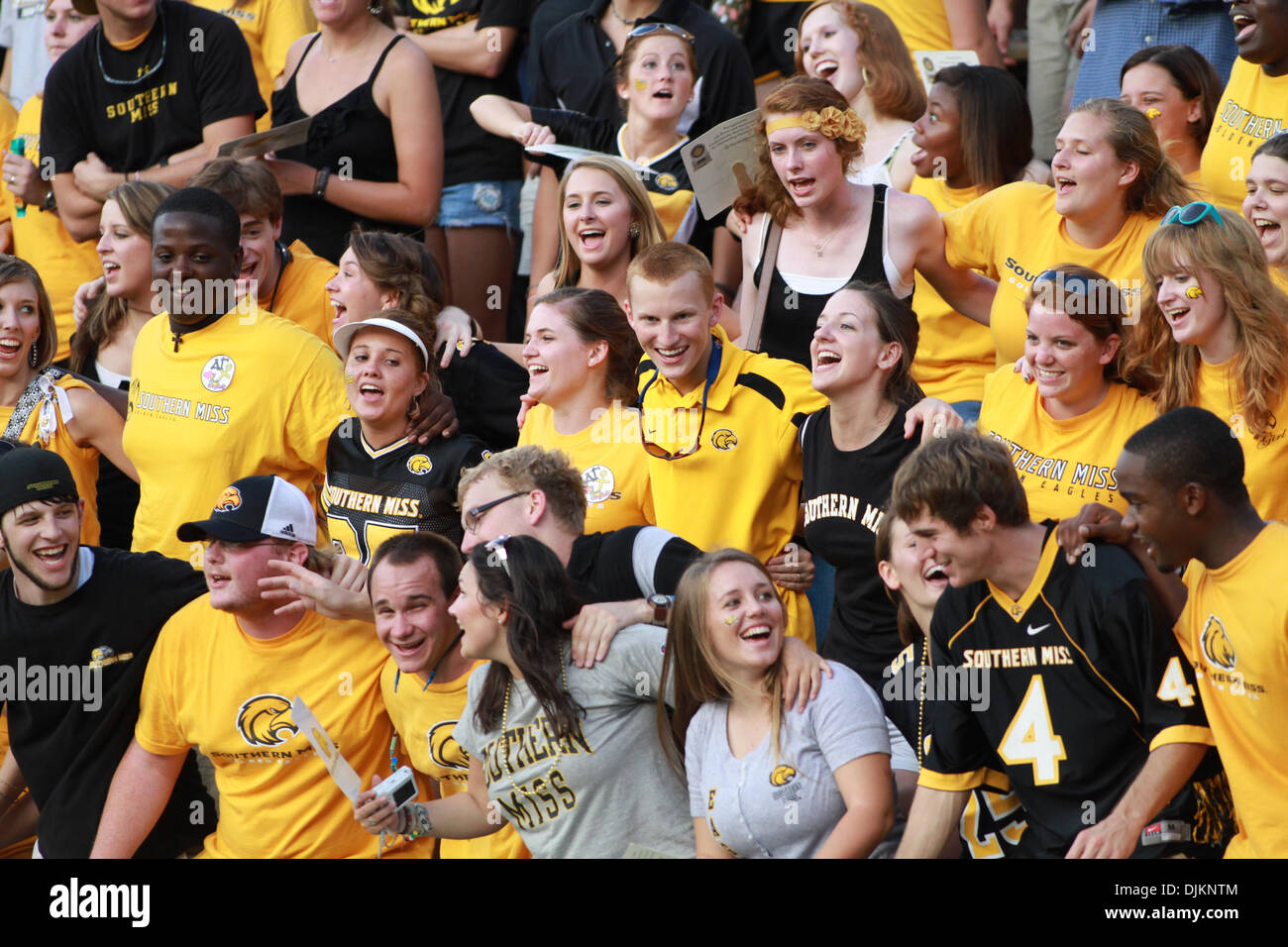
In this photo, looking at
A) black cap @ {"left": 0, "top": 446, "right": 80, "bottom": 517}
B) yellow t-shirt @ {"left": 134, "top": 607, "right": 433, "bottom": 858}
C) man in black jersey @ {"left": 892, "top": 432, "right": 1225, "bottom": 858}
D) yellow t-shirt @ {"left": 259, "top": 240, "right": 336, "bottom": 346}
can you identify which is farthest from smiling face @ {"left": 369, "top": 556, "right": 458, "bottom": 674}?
yellow t-shirt @ {"left": 259, "top": 240, "right": 336, "bottom": 346}

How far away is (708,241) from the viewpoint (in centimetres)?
693

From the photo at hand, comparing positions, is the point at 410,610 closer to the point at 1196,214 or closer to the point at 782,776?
the point at 782,776

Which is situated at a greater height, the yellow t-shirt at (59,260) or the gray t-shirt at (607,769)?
the yellow t-shirt at (59,260)

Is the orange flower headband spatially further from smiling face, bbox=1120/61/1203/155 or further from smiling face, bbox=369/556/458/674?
smiling face, bbox=369/556/458/674

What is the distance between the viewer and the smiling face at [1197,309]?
15.2 ft

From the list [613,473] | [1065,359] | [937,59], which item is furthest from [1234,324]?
[937,59]

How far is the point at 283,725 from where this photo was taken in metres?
5.09

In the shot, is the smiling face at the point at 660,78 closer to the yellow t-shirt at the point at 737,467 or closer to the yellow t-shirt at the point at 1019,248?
the yellow t-shirt at the point at 1019,248

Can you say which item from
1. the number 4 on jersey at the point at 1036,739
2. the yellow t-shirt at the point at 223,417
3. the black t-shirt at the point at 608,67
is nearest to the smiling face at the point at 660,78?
the black t-shirt at the point at 608,67

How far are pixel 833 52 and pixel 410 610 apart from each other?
329cm

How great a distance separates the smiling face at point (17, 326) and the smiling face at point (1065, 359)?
3838mm

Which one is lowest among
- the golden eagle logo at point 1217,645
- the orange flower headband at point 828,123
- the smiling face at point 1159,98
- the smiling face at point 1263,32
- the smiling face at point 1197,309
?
the golden eagle logo at point 1217,645

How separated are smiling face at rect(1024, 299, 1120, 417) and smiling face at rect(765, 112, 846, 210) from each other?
107 cm

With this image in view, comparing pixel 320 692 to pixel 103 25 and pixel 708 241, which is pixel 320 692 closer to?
pixel 708 241
